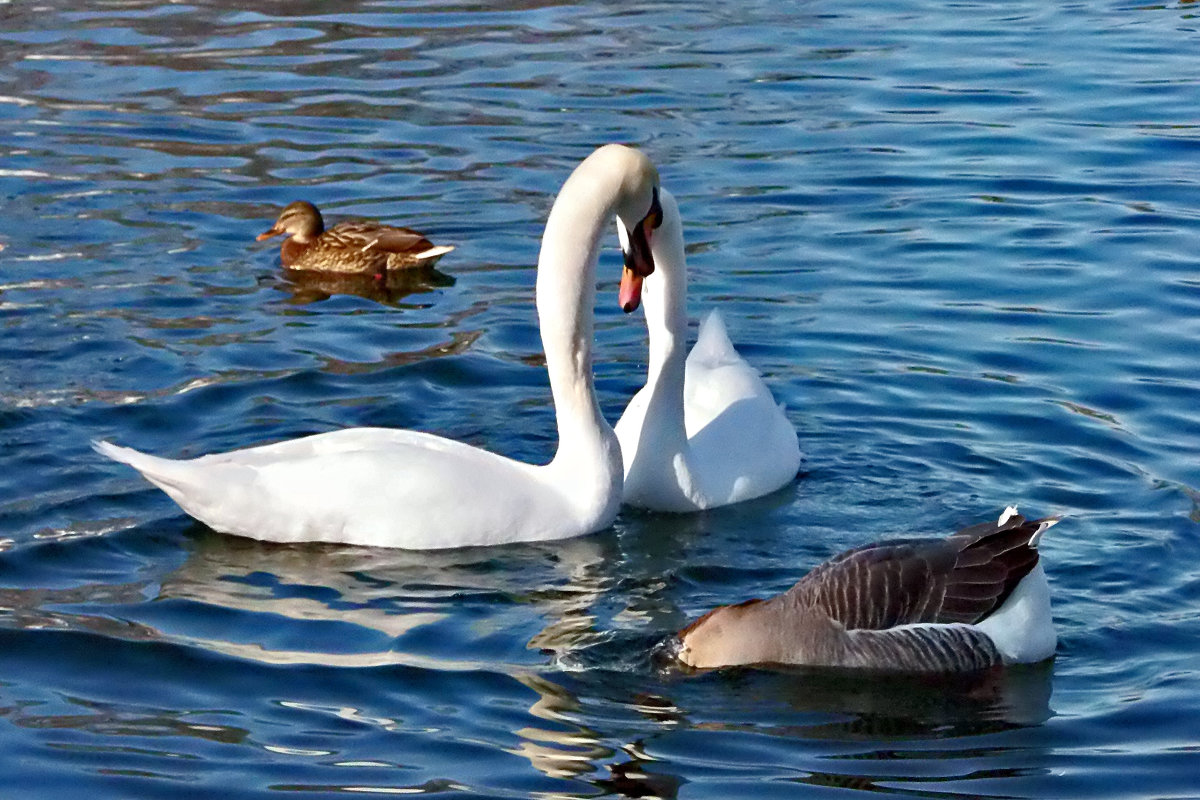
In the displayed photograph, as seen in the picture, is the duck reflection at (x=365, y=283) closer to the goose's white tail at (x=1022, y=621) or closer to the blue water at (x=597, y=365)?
the blue water at (x=597, y=365)

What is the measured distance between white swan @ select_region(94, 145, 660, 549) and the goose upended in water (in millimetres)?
1292

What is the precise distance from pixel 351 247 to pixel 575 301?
3792 mm

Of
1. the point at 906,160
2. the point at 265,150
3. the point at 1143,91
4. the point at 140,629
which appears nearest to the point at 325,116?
the point at 265,150

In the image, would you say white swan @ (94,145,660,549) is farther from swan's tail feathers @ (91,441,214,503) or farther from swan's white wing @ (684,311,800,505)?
swan's white wing @ (684,311,800,505)

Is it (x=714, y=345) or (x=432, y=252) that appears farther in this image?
(x=432, y=252)

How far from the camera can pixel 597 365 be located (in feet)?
33.6

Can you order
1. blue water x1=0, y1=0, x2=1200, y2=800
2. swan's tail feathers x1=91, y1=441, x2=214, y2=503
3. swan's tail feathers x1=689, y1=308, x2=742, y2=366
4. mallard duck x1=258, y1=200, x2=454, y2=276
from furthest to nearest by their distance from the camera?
mallard duck x1=258, y1=200, x2=454, y2=276 < swan's tail feathers x1=689, y1=308, x2=742, y2=366 < swan's tail feathers x1=91, y1=441, x2=214, y2=503 < blue water x1=0, y1=0, x2=1200, y2=800

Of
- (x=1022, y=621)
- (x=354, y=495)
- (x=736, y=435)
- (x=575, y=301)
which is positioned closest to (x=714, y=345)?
(x=736, y=435)

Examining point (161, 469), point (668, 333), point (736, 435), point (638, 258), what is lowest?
point (736, 435)

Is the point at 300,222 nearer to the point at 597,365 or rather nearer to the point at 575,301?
the point at 597,365

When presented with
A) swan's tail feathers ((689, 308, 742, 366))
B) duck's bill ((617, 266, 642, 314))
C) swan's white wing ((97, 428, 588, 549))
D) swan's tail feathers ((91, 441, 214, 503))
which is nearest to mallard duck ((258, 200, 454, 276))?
swan's tail feathers ((689, 308, 742, 366))

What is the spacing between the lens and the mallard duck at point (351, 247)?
37.8 ft

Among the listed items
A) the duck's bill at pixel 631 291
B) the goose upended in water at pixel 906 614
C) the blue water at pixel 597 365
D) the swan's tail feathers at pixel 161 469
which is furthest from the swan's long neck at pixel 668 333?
the swan's tail feathers at pixel 161 469

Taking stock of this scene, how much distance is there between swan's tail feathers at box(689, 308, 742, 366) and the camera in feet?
30.8
